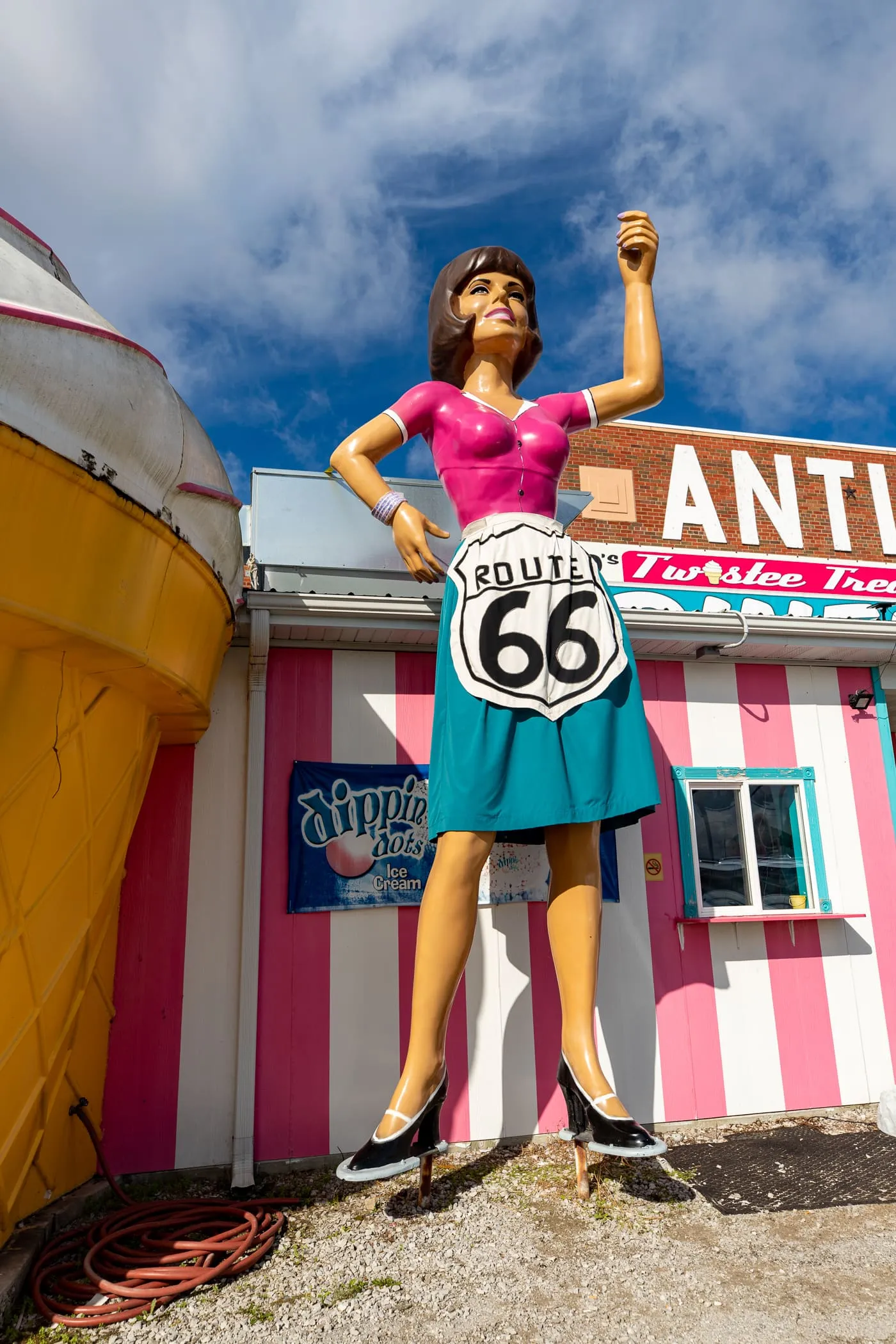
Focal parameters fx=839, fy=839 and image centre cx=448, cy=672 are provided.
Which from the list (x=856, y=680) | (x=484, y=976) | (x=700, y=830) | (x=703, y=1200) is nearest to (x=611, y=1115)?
(x=703, y=1200)

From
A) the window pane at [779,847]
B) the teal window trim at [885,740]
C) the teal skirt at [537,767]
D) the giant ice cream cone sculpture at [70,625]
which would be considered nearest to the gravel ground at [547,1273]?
the giant ice cream cone sculpture at [70,625]

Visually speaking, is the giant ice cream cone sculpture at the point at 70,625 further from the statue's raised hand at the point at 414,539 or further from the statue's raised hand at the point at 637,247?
the statue's raised hand at the point at 637,247

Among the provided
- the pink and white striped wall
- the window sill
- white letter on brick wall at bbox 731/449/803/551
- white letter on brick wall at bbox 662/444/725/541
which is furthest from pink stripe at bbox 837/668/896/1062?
white letter on brick wall at bbox 731/449/803/551

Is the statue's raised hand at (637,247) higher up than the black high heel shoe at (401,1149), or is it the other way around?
the statue's raised hand at (637,247)

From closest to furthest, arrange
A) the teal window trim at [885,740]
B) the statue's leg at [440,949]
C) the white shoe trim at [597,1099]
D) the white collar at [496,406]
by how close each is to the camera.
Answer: the white shoe trim at [597,1099]
the statue's leg at [440,949]
the white collar at [496,406]
the teal window trim at [885,740]

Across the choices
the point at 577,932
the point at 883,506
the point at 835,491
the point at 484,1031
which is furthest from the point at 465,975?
the point at 883,506

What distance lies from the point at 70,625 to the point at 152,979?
1890 millimetres

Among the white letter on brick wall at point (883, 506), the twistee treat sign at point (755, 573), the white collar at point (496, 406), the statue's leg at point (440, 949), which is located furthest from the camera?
the white letter on brick wall at point (883, 506)

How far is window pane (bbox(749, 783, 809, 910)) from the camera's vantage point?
4156 mm

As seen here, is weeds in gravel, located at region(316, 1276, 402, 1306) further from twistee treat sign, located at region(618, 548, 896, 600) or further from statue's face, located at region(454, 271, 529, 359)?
twistee treat sign, located at region(618, 548, 896, 600)

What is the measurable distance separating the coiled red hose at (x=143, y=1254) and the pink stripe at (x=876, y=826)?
2974mm

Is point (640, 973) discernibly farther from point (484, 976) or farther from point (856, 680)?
point (856, 680)

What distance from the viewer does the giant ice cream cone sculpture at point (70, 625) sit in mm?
2096

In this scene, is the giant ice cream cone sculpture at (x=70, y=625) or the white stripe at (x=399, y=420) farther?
the white stripe at (x=399, y=420)
